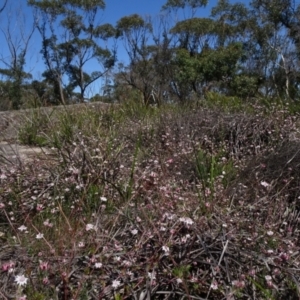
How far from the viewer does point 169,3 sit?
2789cm

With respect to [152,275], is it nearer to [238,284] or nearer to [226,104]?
[238,284]

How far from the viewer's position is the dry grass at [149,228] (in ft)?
5.09

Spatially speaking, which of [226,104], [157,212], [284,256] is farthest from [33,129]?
[284,256]

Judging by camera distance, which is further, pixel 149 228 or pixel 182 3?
pixel 182 3

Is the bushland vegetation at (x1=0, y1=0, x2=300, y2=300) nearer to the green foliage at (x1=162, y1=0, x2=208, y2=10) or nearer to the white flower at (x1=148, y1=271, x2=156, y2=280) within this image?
the white flower at (x1=148, y1=271, x2=156, y2=280)

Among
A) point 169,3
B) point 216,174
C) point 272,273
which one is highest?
point 169,3

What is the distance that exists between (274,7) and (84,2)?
1238 cm

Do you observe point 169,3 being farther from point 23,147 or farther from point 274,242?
point 274,242

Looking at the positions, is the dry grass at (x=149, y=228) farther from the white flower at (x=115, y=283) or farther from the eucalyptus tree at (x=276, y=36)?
the eucalyptus tree at (x=276, y=36)

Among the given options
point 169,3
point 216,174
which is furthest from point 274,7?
point 216,174

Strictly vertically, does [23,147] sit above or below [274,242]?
above

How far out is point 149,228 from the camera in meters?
1.80

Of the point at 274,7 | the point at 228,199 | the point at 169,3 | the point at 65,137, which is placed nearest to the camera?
the point at 228,199

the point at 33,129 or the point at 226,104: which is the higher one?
the point at 226,104
